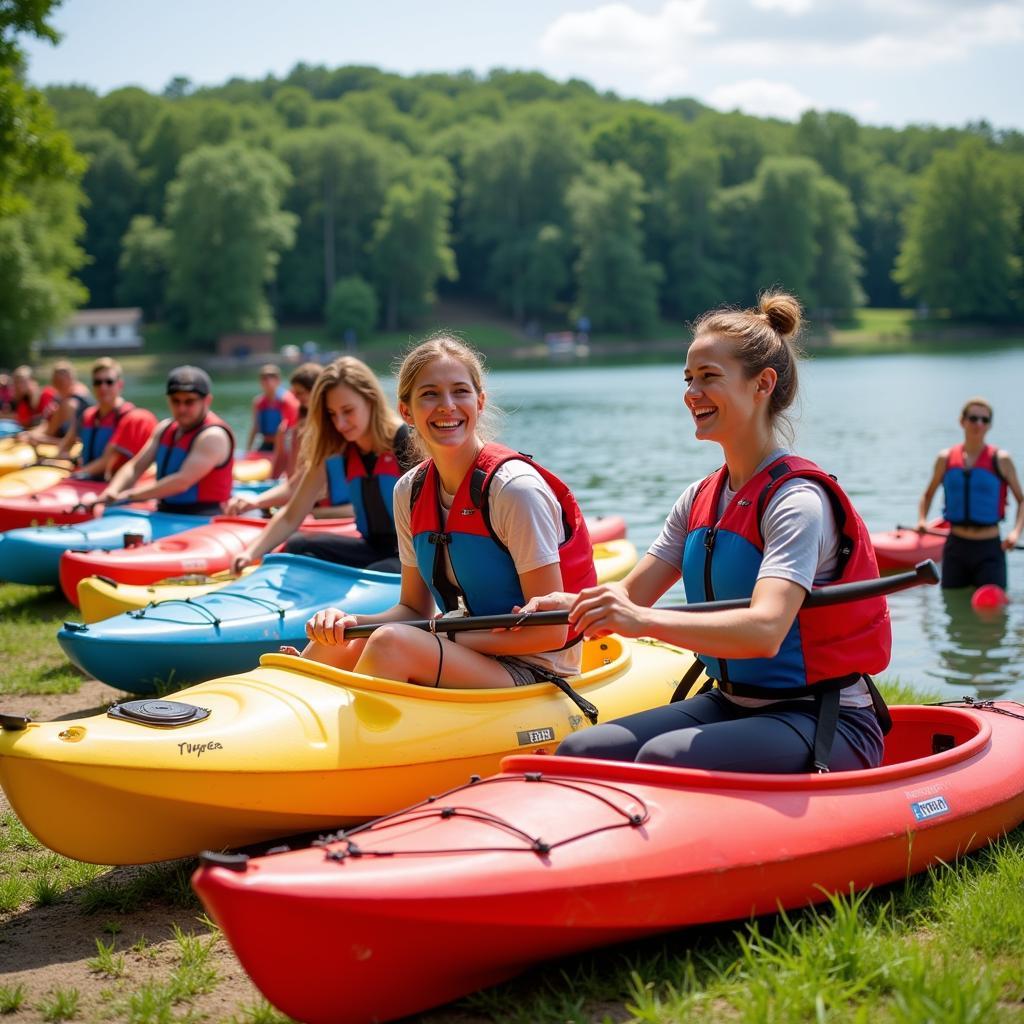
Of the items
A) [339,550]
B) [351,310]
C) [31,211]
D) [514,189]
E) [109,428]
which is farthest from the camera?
[514,189]

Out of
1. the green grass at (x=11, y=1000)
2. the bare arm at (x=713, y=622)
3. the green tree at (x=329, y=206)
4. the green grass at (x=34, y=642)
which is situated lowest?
→ the green grass at (x=34, y=642)

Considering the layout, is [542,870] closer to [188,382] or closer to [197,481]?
[188,382]

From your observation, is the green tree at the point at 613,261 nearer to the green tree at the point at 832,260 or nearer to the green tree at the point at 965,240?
the green tree at the point at 832,260

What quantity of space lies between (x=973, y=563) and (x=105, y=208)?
73.7 metres

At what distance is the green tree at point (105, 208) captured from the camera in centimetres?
7450

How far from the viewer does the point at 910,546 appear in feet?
A: 31.8

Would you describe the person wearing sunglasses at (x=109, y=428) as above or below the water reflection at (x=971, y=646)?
above

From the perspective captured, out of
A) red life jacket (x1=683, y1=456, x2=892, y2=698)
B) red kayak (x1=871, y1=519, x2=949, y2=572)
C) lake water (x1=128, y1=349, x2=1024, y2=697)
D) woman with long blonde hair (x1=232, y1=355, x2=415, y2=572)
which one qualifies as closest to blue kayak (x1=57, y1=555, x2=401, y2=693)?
woman with long blonde hair (x1=232, y1=355, x2=415, y2=572)

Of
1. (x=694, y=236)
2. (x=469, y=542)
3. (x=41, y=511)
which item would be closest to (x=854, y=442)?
(x=41, y=511)

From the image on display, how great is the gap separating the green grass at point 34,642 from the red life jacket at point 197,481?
3.28ft

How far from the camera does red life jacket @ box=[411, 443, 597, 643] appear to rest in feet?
13.1

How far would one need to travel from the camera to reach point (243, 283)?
194 ft

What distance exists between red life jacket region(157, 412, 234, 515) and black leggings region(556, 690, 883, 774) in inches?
208

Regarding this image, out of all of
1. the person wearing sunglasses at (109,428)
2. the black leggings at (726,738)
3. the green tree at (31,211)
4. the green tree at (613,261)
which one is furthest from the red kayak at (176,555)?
the green tree at (613,261)
